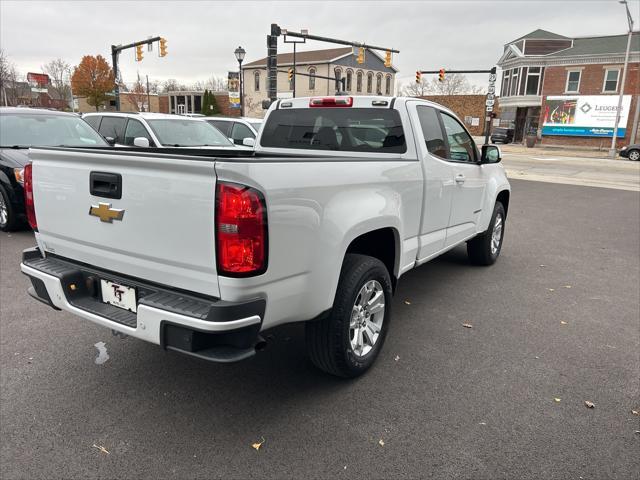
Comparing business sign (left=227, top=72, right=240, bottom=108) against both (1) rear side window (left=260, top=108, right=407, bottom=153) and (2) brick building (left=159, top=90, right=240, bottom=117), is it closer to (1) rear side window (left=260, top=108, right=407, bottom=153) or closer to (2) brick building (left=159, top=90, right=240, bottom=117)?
(1) rear side window (left=260, top=108, right=407, bottom=153)

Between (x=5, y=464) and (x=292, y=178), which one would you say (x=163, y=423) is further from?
(x=292, y=178)

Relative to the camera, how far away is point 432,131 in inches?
173

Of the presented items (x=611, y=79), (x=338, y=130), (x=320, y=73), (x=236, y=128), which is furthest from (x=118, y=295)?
(x=320, y=73)

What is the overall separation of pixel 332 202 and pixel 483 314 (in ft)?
8.39

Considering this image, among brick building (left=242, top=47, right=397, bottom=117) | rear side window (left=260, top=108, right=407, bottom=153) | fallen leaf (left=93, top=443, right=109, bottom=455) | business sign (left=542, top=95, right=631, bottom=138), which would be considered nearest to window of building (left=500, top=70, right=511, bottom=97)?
business sign (left=542, top=95, right=631, bottom=138)

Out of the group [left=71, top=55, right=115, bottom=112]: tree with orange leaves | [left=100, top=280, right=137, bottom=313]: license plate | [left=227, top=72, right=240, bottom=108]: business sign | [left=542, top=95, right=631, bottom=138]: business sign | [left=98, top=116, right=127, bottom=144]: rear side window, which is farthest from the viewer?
[left=71, top=55, right=115, bottom=112]: tree with orange leaves

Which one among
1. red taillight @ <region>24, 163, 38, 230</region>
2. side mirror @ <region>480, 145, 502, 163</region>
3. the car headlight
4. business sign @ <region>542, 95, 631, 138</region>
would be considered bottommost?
the car headlight

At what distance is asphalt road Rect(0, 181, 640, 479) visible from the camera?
2586mm

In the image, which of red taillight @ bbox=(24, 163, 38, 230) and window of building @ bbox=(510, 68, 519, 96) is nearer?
red taillight @ bbox=(24, 163, 38, 230)

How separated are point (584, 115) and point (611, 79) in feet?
10.8

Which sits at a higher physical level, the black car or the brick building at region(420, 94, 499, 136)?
the brick building at region(420, 94, 499, 136)

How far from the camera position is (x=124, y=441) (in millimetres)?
2729

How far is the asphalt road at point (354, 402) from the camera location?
2.59 m

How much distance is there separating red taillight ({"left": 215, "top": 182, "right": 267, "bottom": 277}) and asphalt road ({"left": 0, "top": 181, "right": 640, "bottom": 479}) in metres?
1.07
